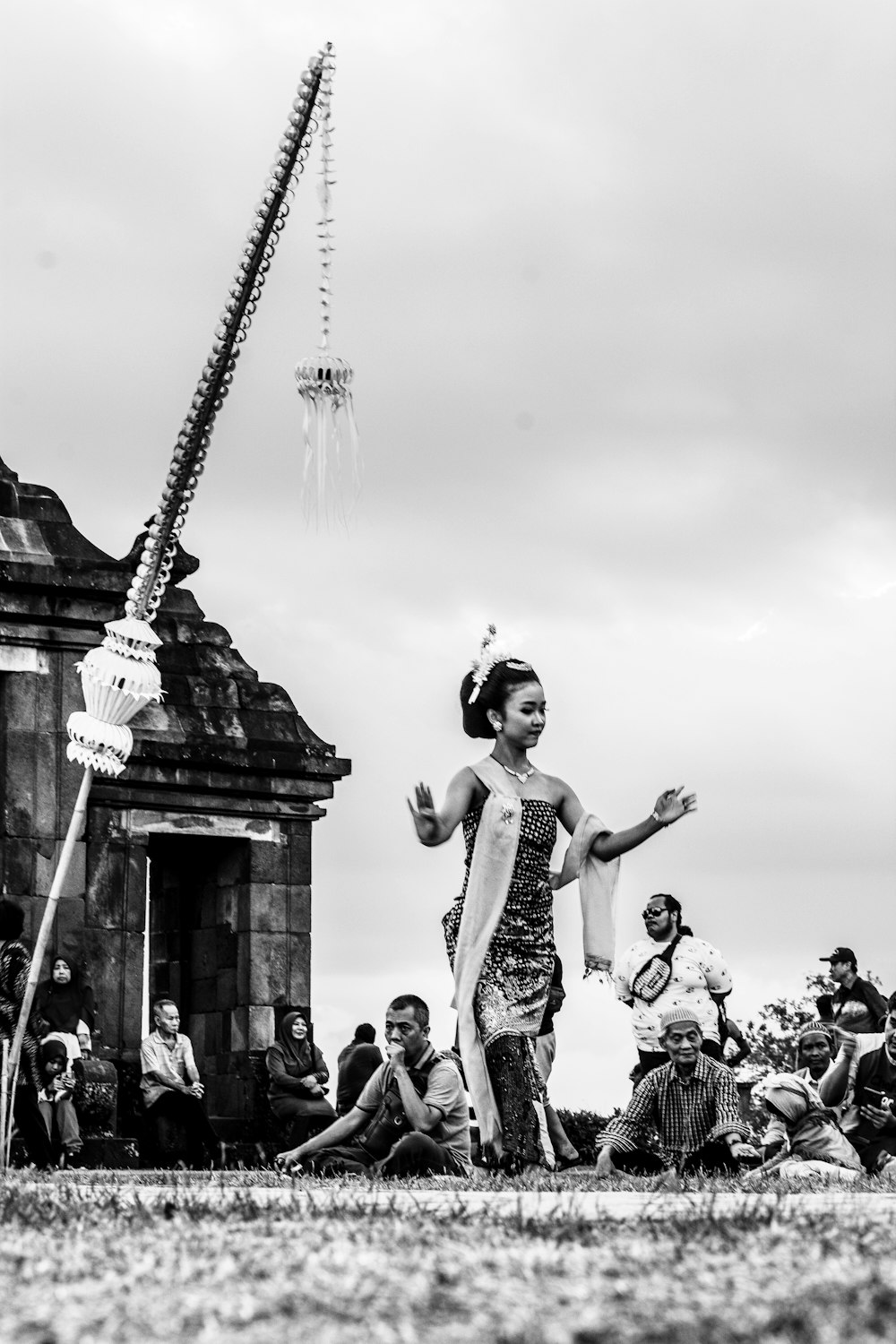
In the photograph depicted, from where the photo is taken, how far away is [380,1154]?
483 inches

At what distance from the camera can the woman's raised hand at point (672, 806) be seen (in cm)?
1096

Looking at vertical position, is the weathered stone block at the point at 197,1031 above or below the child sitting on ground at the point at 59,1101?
above

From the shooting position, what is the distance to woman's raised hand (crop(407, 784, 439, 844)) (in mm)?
11188

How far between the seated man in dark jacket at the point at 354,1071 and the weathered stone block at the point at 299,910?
715 cm

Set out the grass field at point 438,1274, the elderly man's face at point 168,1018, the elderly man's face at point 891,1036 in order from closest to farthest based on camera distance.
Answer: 1. the grass field at point 438,1274
2. the elderly man's face at point 891,1036
3. the elderly man's face at point 168,1018

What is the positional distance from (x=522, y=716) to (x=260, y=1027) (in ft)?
48.6

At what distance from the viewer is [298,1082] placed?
21.4 metres

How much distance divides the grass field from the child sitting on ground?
920 centimetres

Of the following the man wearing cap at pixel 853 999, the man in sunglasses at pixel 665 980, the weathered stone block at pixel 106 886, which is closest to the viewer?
the man in sunglasses at pixel 665 980

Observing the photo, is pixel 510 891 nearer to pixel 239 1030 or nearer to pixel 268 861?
pixel 268 861

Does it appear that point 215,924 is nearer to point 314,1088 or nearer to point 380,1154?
point 314,1088

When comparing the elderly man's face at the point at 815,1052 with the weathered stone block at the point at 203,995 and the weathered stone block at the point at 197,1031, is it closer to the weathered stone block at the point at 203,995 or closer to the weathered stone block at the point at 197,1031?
the weathered stone block at the point at 203,995

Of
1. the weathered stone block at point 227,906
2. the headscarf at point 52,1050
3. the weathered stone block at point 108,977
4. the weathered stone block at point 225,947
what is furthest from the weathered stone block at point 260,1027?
the headscarf at point 52,1050

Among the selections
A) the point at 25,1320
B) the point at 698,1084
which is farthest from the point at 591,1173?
the point at 25,1320
